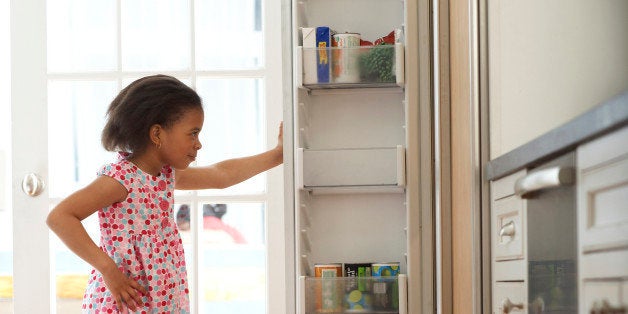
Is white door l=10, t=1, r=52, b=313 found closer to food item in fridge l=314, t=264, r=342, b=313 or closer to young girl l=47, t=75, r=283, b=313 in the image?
young girl l=47, t=75, r=283, b=313

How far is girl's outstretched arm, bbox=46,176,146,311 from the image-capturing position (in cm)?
206

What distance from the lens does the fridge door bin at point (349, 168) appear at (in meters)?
2.32

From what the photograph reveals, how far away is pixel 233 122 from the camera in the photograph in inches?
113

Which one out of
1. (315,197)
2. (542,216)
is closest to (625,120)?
(542,216)

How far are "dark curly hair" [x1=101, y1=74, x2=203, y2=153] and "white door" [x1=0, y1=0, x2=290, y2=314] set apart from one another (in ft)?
1.92

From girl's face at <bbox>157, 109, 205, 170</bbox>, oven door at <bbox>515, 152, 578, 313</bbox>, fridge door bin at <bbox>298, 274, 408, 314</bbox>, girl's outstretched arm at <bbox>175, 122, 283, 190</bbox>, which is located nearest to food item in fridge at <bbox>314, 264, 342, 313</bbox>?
fridge door bin at <bbox>298, 274, 408, 314</bbox>

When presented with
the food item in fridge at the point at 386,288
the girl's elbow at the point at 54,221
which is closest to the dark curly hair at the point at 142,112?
the girl's elbow at the point at 54,221

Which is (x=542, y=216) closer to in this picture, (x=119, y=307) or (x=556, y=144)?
(x=556, y=144)

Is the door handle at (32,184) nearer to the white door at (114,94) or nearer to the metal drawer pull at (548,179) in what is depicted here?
the white door at (114,94)

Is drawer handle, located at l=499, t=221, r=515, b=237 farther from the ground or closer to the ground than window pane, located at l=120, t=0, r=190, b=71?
closer to the ground

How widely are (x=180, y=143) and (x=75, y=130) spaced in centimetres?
81

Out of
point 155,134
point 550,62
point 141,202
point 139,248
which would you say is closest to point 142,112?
point 155,134

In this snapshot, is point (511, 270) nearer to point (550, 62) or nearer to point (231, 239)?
point (550, 62)

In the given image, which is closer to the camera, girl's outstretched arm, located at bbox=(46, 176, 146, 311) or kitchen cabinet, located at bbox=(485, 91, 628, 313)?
kitchen cabinet, located at bbox=(485, 91, 628, 313)
